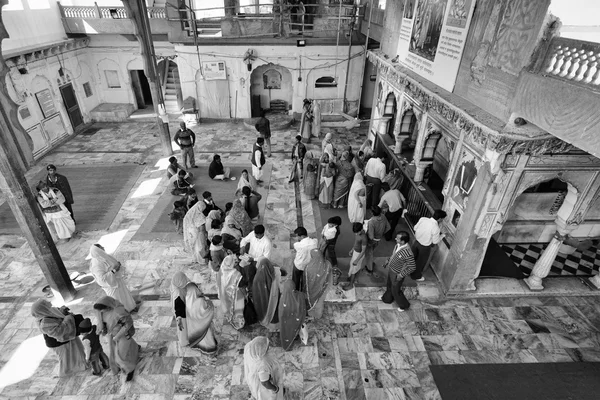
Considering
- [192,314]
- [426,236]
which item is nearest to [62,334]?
[192,314]

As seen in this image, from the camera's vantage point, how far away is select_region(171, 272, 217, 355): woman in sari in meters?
4.86

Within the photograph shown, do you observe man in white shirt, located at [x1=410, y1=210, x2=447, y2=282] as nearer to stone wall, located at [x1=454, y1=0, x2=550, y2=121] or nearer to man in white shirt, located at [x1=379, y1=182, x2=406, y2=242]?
man in white shirt, located at [x1=379, y1=182, x2=406, y2=242]

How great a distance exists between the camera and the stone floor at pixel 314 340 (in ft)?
16.6

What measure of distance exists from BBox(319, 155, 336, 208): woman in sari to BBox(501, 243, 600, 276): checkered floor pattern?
4.31 metres

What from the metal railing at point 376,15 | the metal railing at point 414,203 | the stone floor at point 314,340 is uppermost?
the metal railing at point 376,15

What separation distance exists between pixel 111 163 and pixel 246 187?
6902 millimetres

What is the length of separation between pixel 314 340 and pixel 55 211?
20.8 ft

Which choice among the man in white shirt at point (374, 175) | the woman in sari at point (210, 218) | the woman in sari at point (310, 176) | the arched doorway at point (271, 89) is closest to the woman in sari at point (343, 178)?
the man in white shirt at point (374, 175)

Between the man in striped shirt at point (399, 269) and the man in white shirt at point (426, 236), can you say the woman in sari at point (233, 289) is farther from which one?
the man in white shirt at point (426, 236)

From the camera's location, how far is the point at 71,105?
46.6ft

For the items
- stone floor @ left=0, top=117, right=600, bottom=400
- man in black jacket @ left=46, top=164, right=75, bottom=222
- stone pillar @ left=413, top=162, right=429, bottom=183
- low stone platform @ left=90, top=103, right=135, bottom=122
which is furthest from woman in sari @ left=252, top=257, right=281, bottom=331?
low stone platform @ left=90, top=103, right=135, bottom=122

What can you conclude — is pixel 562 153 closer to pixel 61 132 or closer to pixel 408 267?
pixel 408 267

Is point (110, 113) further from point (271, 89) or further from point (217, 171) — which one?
point (217, 171)

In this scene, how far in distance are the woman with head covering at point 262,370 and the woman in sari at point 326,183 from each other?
5391 millimetres
